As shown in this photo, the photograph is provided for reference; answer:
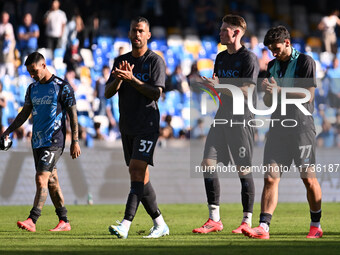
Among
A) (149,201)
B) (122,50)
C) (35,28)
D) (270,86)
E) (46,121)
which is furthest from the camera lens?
(35,28)

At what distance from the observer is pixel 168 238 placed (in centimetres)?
840

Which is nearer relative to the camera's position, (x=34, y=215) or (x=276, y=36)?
(x=276, y=36)

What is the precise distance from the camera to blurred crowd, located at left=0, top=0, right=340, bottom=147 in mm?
18000

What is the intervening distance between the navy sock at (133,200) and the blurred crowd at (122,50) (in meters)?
6.67

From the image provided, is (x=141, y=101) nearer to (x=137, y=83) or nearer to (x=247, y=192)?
(x=137, y=83)

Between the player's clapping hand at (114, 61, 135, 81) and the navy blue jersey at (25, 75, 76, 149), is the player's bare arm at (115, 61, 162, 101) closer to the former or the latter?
the player's clapping hand at (114, 61, 135, 81)

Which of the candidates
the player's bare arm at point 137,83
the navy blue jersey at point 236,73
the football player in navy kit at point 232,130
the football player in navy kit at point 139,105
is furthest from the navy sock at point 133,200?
the navy blue jersey at point 236,73

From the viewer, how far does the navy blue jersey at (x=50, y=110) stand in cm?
941

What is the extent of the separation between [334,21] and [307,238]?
17538mm

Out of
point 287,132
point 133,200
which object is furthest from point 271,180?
point 133,200

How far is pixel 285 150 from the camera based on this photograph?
27.6 ft

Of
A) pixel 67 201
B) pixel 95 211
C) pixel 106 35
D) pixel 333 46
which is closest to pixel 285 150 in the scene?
pixel 95 211

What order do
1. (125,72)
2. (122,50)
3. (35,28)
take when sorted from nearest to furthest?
(125,72) < (122,50) < (35,28)

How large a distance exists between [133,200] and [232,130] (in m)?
1.69
